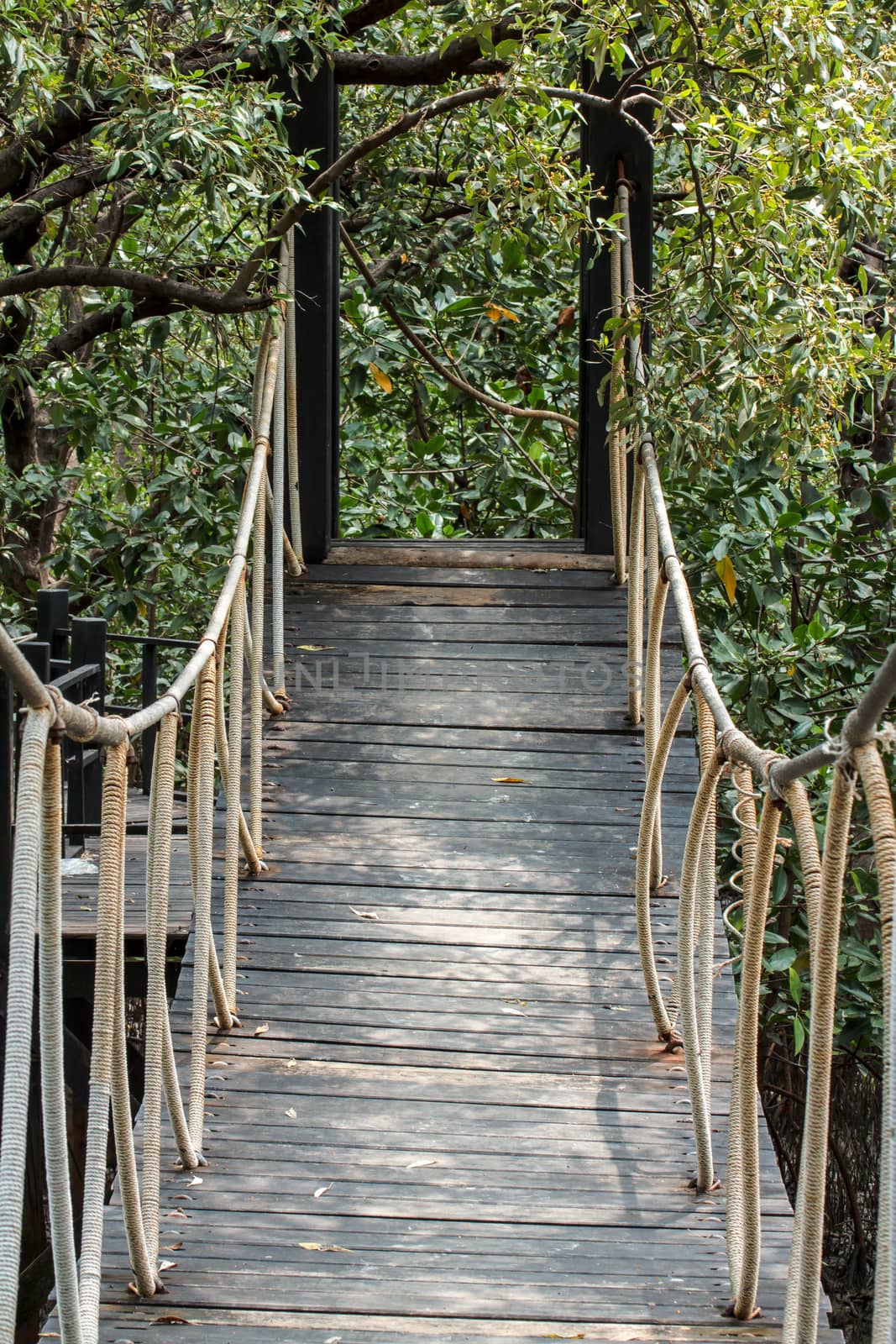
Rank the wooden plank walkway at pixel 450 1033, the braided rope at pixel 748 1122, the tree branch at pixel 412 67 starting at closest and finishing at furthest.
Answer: the braided rope at pixel 748 1122 < the wooden plank walkway at pixel 450 1033 < the tree branch at pixel 412 67

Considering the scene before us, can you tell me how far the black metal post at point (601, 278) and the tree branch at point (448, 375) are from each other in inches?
44.2

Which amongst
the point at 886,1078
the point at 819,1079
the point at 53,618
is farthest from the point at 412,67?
the point at 886,1078

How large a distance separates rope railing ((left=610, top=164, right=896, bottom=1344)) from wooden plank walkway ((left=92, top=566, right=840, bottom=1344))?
0.15 meters

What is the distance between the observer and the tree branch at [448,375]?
251 inches

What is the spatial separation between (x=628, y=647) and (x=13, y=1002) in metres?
2.97

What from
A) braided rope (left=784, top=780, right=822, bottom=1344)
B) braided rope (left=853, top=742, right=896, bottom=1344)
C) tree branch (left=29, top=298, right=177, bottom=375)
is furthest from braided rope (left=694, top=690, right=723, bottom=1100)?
tree branch (left=29, top=298, right=177, bottom=375)

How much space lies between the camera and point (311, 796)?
163 inches

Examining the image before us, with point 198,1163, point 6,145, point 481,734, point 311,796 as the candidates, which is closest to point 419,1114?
point 198,1163

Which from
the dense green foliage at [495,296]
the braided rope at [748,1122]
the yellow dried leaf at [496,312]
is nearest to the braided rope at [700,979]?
the braided rope at [748,1122]

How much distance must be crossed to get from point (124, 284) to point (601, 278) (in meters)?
1.63

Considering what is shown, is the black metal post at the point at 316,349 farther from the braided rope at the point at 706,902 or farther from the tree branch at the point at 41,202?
the braided rope at the point at 706,902

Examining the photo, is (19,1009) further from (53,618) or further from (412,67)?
(412,67)

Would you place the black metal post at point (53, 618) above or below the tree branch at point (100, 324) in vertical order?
below

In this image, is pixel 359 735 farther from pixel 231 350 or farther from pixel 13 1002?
pixel 13 1002
